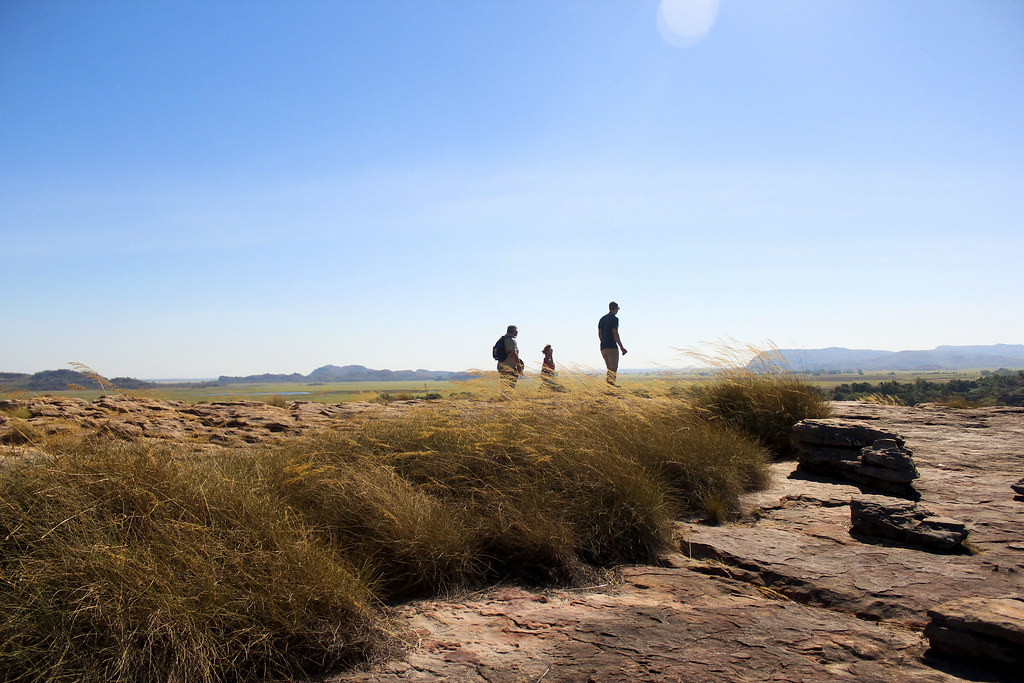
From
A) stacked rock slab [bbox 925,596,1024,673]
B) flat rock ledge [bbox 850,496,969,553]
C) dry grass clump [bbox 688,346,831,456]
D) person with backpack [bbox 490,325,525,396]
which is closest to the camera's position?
stacked rock slab [bbox 925,596,1024,673]

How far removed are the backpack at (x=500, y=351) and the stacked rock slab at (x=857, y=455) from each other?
6.01 meters

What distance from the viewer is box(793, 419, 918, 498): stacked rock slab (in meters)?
5.59

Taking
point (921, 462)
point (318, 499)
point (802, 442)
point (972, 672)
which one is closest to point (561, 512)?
point (318, 499)

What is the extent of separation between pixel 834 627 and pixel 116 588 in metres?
3.49

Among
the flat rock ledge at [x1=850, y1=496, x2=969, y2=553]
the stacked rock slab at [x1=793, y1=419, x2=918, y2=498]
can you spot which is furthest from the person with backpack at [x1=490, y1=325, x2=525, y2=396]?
the flat rock ledge at [x1=850, y1=496, x2=969, y2=553]

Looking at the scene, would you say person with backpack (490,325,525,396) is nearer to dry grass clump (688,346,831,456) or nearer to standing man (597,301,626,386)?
standing man (597,301,626,386)

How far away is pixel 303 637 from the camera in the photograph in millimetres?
2805

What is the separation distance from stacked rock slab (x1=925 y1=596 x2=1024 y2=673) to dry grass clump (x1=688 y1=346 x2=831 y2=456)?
457cm

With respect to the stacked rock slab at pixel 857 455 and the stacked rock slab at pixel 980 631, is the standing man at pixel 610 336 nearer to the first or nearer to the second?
the stacked rock slab at pixel 857 455

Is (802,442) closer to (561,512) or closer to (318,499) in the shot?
(561,512)

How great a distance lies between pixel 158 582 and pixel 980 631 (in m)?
3.74

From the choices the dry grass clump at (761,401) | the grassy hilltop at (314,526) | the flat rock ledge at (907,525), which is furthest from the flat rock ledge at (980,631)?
the dry grass clump at (761,401)

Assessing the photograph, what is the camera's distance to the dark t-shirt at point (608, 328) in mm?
12109

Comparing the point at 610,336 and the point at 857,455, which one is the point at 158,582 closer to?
the point at 857,455
